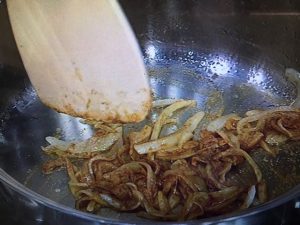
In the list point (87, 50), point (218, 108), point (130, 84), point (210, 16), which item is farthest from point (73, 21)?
point (210, 16)

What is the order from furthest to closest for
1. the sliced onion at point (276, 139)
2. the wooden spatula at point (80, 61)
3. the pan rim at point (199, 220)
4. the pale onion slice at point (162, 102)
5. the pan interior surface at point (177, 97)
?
the pale onion slice at point (162, 102), the sliced onion at point (276, 139), the pan interior surface at point (177, 97), the wooden spatula at point (80, 61), the pan rim at point (199, 220)

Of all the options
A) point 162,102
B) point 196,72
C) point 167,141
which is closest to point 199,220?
point 167,141

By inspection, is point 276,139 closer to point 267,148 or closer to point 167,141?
point 267,148

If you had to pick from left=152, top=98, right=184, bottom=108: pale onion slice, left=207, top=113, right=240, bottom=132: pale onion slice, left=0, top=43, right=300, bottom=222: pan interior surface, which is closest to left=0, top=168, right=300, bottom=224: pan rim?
left=0, top=43, right=300, bottom=222: pan interior surface

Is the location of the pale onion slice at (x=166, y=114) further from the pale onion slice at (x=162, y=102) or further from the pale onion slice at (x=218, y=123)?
the pale onion slice at (x=218, y=123)

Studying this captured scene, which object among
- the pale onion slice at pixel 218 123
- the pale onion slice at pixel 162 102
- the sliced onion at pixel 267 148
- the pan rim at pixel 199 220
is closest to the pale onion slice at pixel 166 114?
the pale onion slice at pixel 162 102

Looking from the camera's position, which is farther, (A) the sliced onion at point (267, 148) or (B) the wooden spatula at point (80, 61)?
(A) the sliced onion at point (267, 148)

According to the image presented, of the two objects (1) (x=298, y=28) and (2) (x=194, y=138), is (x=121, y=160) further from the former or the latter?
(1) (x=298, y=28)
